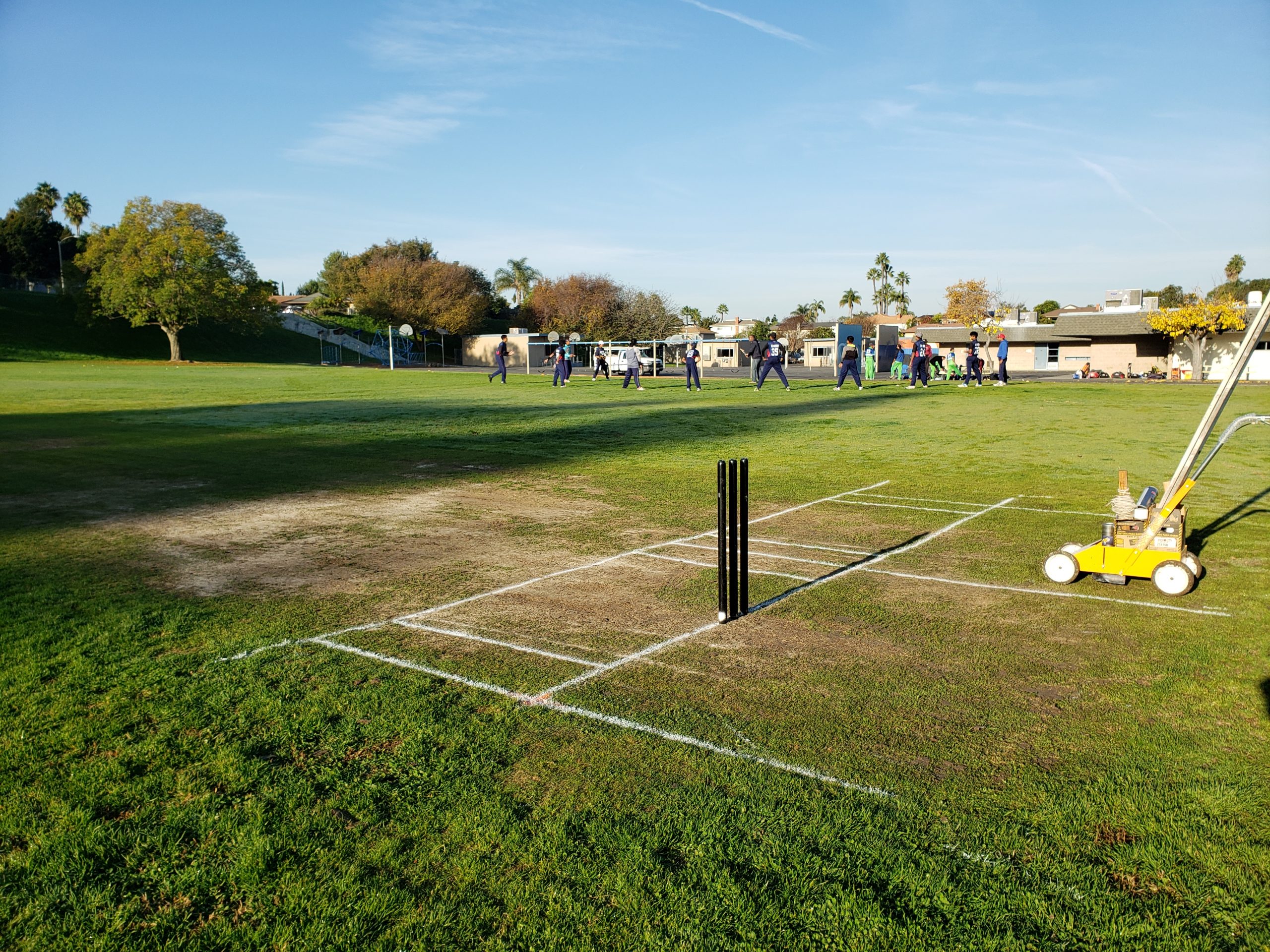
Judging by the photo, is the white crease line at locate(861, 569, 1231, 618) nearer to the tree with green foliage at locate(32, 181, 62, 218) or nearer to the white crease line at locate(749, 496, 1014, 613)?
the white crease line at locate(749, 496, 1014, 613)

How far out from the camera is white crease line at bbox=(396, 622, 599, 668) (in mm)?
5727

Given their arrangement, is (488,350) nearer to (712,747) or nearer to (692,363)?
(692,363)

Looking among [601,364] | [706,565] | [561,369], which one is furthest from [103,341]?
[706,565]

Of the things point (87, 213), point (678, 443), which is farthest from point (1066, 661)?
point (87, 213)

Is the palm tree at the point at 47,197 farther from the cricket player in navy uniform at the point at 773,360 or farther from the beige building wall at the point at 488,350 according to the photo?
the cricket player in navy uniform at the point at 773,360

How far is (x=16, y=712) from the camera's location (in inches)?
191

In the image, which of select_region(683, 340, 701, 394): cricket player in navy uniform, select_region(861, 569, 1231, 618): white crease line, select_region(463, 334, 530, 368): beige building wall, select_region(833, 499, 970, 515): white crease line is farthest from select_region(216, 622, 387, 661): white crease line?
select_region(463, 334, 530, 368): beige building wall

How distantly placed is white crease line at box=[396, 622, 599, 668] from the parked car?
38479mm

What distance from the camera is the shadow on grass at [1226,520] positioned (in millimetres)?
9031

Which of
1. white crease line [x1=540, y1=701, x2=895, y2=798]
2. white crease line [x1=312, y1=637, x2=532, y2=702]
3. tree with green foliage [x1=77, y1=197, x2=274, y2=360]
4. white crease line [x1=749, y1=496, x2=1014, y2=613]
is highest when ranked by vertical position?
Result: tree with green foliage [x1=77, y1=197, x2=274, y2=360]

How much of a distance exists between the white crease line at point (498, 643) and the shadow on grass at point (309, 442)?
20.7 ft

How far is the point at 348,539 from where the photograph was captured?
9422mm

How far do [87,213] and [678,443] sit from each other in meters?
114

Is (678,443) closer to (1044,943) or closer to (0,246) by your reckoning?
(1044,943)
